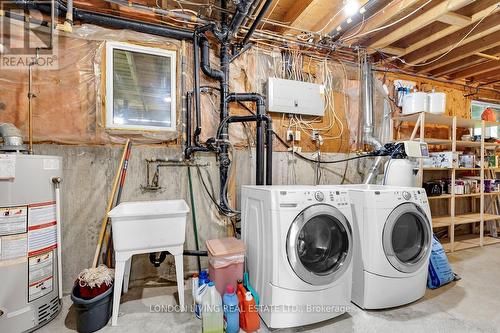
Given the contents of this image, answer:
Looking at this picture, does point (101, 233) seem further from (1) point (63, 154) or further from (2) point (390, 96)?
(2) point (390, 96)

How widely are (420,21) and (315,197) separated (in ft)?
7.26

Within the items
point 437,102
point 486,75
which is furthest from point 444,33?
point 486,75

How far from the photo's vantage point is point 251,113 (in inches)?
107

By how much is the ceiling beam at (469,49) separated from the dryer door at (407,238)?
241 centimetres

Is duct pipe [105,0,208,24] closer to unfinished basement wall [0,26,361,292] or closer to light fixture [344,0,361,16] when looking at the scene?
unfinished basement wall [0,26,361,292]

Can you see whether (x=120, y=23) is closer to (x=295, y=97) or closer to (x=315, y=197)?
(x=295, y=97)

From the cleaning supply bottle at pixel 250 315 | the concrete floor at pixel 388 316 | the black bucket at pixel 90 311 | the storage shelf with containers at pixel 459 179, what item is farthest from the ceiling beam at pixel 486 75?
the black bucket at pixel 90 311

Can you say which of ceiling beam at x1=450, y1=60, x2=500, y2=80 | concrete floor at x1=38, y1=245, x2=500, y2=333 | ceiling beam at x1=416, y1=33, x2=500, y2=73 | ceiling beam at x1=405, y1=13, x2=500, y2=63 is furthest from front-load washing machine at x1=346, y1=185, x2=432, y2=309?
ceiling beam at x1=450, y1=60, x2=500, y2=80

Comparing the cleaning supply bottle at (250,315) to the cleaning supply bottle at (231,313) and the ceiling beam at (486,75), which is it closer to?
the cleaning supply bottle at (231,313)

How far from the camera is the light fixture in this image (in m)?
2.19

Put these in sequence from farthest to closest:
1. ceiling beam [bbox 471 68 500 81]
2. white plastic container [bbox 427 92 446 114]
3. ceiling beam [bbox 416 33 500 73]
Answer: ceiling beam [bbox 471 68 500 81] < white plastic container [bbox 427 92 446 114] < ceiling beam [bbox 416 33 500 73]

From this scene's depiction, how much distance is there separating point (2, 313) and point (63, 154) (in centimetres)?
118

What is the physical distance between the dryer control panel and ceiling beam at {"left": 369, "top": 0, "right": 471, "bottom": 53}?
6.42 ft

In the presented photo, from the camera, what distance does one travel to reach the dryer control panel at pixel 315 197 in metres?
1.60
